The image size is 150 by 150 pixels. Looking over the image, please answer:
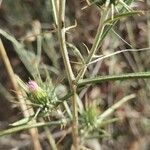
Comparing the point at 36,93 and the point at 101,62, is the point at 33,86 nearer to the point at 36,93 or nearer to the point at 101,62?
the point at 36,93

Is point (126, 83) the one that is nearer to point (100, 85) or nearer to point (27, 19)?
point (100, 85)

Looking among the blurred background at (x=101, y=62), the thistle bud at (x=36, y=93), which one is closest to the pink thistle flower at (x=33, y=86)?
the thistle bud at (x=36, y=93)

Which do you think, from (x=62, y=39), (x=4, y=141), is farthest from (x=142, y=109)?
(x=62, y=39)

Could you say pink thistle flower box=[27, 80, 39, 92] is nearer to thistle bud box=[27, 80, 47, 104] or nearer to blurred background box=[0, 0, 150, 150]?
thistle bud box=[27, 80, 47, 104]

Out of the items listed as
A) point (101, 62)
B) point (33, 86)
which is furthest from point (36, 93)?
point (101, 62)

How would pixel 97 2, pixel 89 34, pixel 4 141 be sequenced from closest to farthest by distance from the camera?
pixel 97 2 < pixel 4 141 < pixel 89 34

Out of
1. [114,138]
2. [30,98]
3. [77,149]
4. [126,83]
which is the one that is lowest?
[114,138]

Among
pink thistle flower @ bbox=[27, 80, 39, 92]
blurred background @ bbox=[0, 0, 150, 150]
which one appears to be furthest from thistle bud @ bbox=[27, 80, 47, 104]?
blurred background @ bbox=[0, 0, 150, 150]

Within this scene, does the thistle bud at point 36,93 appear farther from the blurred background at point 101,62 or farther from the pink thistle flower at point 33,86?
the blurred background at point 101,62
